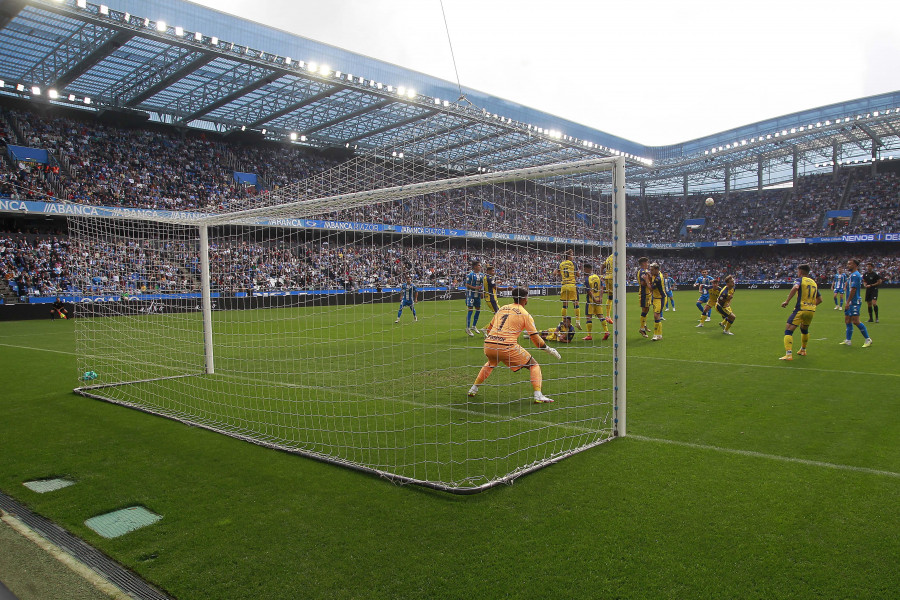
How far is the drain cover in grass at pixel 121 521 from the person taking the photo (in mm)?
3758

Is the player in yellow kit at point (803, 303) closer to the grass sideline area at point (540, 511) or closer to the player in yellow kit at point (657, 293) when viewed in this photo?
the grass sideline area at point (540, 511)

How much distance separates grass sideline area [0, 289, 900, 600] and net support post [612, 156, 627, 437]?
1.72 feet

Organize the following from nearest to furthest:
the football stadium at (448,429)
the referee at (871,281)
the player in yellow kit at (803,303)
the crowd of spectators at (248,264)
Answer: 1. the football stadium at (448,429)
2. the crowd of spectators at (248,264)
3. the player in yellow kit at (803,303)
4. the referee at (871,281)

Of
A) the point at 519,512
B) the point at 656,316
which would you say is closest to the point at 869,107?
the point at 656,316

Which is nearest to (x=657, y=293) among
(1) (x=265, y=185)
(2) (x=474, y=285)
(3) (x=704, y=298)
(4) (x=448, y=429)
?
(2) (x=474, y=285)

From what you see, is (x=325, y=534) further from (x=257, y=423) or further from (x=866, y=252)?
(x=866, y=252)

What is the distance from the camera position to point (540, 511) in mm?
3842

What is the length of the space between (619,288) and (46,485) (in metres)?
5.78

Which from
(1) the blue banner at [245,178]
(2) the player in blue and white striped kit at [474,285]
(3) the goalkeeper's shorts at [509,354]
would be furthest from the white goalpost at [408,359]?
(1) the blue banner at [245,178]

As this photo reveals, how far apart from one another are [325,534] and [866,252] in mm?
59679

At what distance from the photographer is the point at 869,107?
4478 cm

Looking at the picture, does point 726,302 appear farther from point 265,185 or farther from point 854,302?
point 265,185

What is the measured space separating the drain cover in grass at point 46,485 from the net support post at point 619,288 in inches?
210

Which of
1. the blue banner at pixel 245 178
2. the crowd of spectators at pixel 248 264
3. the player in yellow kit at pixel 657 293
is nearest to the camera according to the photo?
the crowd of spectators at pixel 248 264
